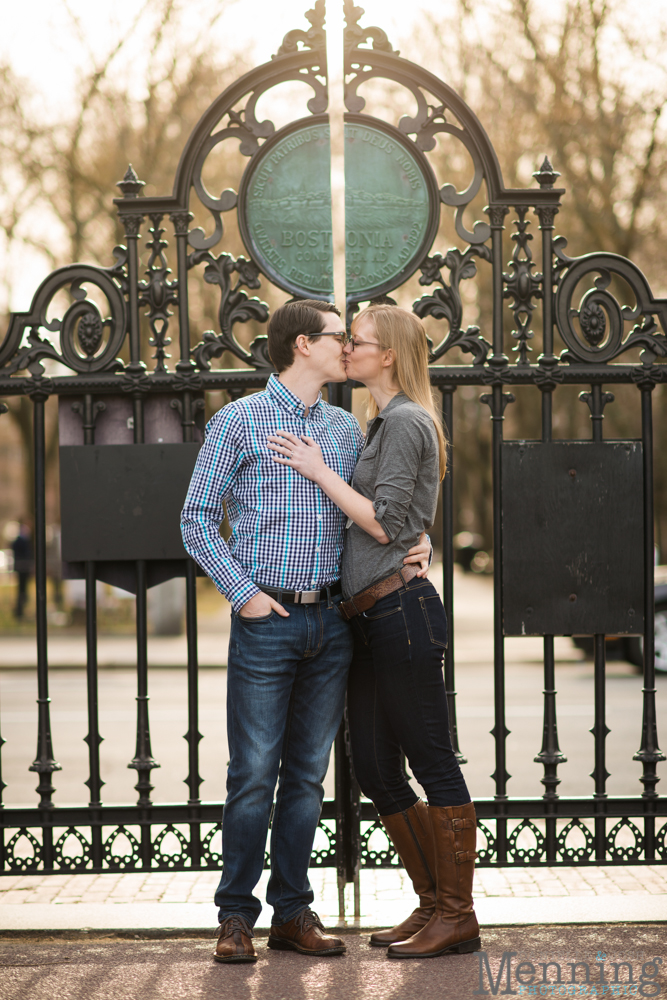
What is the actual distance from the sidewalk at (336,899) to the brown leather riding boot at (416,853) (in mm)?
258

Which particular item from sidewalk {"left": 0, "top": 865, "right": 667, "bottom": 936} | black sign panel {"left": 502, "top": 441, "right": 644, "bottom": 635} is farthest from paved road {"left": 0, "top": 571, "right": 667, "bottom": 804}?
black sign panel {"left": 502, "top": 441, "right": 644, "bottom": 635}

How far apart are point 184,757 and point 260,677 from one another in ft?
16.5

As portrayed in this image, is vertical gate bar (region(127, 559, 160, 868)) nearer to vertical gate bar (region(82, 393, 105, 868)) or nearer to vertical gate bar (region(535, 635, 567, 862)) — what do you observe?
vertical gate bar (region(82, 393, 105, 868))

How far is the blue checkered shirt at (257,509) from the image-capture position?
3.50 m

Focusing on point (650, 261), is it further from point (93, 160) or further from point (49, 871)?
point (49, 871)

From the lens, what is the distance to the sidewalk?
3.99 m

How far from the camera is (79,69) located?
1389cm

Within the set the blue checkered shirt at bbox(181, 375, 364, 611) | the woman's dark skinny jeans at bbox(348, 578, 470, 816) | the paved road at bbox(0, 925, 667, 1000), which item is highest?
the blue checkered shirt at bbox(181, 375, 364, 611)

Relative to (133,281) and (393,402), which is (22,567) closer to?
(133,281)

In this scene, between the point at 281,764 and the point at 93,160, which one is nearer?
the point at 281,764

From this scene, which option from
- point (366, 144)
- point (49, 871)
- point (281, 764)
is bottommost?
point (49, 871)

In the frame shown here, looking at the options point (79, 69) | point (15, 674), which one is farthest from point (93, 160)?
point (15, 674)

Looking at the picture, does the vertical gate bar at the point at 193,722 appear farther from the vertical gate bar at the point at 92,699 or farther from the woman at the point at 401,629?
the woman at the point at 401,629

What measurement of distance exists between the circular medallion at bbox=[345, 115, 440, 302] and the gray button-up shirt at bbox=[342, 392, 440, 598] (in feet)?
2.77
